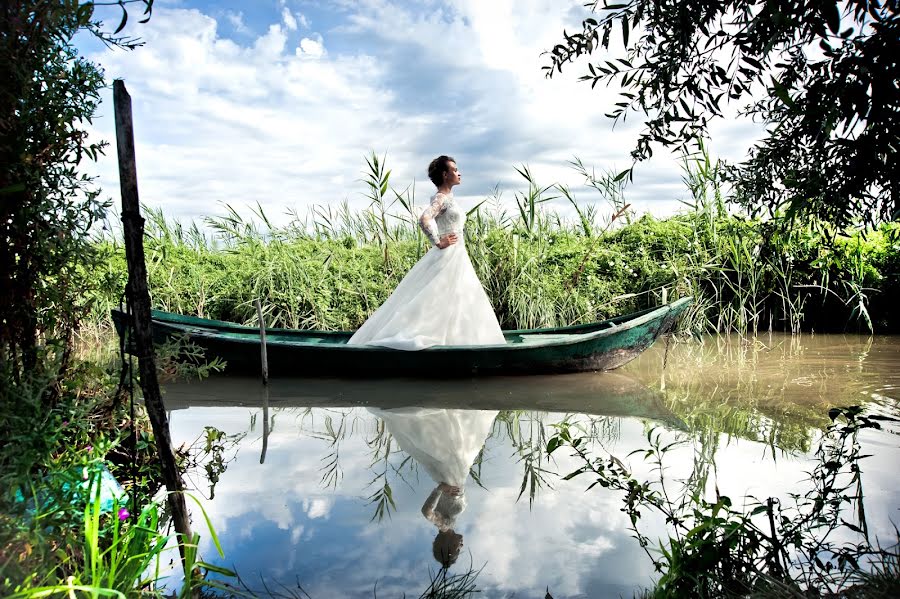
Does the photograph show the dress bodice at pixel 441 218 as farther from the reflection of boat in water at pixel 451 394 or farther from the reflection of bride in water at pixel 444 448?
the reflection of bride in water at pixel 444 448

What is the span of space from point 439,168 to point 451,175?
138mm

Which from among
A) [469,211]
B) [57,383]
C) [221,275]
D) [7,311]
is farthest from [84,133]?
[221,275]

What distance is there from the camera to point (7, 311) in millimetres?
2441

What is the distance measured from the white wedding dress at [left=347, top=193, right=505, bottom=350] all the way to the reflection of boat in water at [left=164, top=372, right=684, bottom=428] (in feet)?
1.54

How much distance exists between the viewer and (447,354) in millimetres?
6516

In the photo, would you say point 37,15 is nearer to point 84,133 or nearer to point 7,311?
point 84,133

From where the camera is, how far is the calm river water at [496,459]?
9.07 feet

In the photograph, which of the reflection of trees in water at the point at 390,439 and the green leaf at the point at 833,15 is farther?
the reflection of trees in water at the point at 390,439

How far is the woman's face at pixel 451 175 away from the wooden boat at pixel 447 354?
1724 millimetres

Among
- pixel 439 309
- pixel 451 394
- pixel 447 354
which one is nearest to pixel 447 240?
pixel 439 309

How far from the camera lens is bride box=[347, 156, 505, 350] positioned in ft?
22.9

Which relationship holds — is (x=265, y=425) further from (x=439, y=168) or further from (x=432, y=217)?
(x=439, y=168)

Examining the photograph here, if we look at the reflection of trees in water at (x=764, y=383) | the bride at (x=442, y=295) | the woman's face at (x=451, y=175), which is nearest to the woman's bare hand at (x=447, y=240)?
the bride at (x=442, y=295)

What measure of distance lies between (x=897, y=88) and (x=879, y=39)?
16 centimetres
